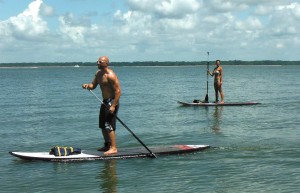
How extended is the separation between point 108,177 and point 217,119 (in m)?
10.5

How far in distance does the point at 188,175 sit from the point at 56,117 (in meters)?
13.9

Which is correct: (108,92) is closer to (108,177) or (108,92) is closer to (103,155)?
(103,155)

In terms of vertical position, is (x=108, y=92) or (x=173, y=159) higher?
(x=108, y=92)

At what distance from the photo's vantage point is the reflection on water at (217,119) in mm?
17458

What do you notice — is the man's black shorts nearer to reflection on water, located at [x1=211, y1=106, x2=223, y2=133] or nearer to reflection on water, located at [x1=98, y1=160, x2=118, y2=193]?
reflection on water, located at [x1=98, y1=160, x2=118, y2=193]

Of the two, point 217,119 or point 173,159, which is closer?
point 173,159

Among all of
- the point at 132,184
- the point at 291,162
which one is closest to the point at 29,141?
the point at 132,184

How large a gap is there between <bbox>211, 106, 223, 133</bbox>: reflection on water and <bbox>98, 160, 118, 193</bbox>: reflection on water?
6.26 meters

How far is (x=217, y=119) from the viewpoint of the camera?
2014 cm

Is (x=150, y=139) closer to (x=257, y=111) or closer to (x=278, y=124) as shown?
(x=278, y=124)

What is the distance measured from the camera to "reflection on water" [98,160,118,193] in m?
9.65

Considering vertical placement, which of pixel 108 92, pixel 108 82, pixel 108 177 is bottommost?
pixel 108 177

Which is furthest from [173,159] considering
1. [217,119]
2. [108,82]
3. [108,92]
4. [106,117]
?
[217,119]

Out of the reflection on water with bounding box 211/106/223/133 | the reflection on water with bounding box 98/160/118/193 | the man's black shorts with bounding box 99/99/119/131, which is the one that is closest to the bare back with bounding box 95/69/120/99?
the man's black shorts with bounding box 99/99/119/131
